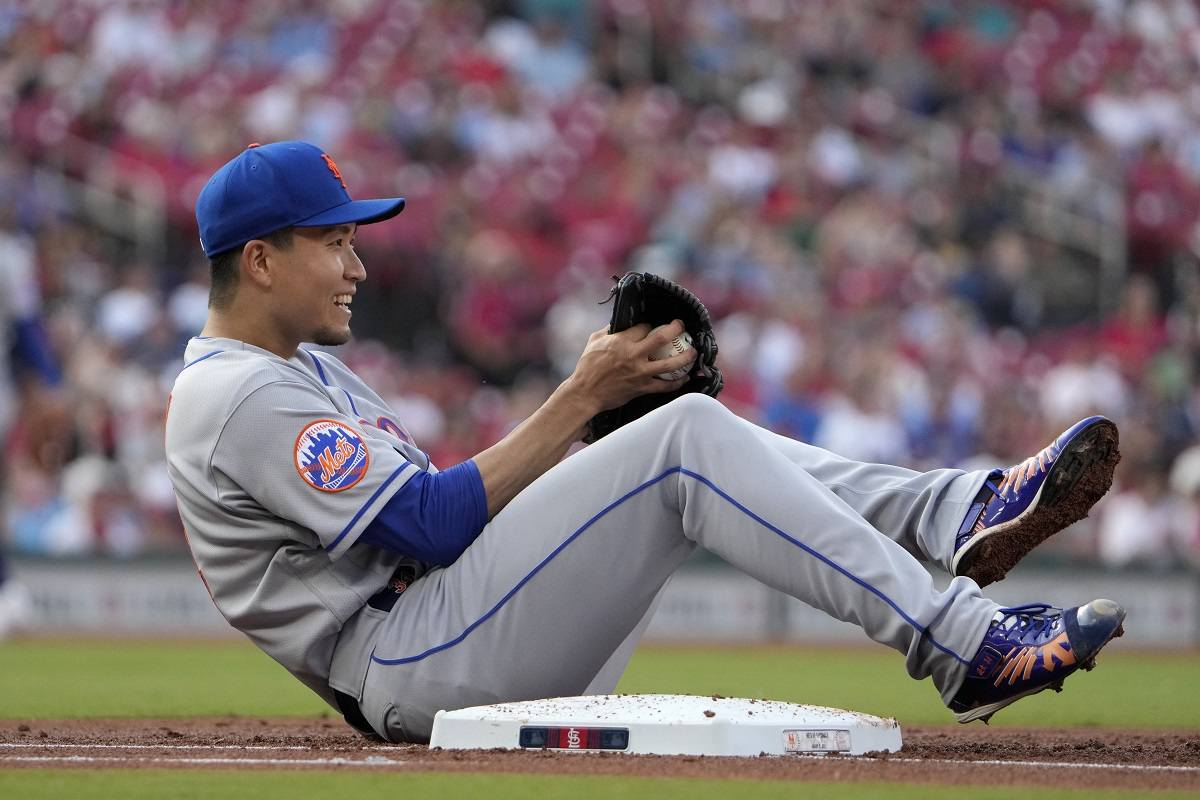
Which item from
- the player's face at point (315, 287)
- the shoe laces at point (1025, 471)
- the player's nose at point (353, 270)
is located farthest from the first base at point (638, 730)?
the player's nose at point (353, 270)

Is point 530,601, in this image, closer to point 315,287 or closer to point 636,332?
point 636,332

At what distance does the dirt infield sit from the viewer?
145 inches

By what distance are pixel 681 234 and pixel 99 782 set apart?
10512mm

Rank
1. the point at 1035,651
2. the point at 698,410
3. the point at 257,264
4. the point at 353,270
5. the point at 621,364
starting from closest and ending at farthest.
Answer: the point at 1035,651
the point at 698,410
the point at 621,364
the point at 257,264
the point at 353,270

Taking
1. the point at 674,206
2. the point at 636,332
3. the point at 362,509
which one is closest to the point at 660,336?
the point at 636,332

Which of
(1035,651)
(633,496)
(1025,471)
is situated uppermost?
(1025,471)

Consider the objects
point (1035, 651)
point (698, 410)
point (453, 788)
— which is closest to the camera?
point (453, 788)

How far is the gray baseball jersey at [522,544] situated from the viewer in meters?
3.82

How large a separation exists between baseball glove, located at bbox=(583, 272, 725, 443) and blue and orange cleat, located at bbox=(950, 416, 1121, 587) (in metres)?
0.72

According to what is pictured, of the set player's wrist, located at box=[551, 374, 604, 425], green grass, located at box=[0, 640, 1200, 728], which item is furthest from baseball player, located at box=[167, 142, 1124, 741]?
green grass, located at box=[0, 640, 1200, 728]

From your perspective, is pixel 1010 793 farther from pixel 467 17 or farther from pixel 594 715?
pixel 467 17

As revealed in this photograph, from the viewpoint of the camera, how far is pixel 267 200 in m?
4.23

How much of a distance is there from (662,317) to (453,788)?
135 cm

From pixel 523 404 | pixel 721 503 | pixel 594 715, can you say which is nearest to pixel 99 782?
pixel 594 715
